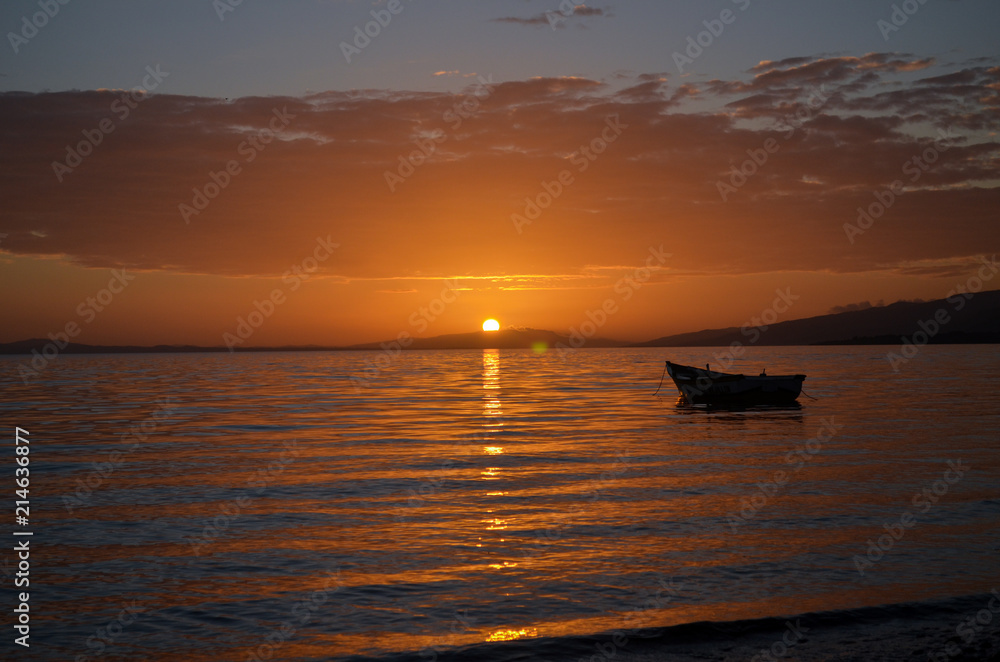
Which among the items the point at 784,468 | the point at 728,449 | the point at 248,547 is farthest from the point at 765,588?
the point at 728,449

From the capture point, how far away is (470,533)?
58.5ft

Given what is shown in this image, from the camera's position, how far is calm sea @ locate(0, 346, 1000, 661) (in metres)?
12.2

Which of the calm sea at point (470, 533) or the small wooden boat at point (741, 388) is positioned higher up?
the small wooden boat at point (741, 388)

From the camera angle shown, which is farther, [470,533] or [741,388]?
[741,388]

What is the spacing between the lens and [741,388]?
55.9m

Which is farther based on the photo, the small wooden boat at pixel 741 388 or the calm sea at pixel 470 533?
the small wooden boat at pixel 741 388

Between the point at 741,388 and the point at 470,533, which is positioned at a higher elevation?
the point at 741,388

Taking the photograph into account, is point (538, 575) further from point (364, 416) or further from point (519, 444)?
point (364, 416)

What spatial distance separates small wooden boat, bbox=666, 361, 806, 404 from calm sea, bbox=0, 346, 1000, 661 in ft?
51.8

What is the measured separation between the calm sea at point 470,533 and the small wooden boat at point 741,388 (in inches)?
621

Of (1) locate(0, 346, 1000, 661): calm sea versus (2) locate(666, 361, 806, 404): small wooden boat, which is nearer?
(1) locate(0, 346, 1000, 661): calm sea

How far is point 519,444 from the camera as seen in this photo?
113 ft

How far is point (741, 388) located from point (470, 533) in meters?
42.6

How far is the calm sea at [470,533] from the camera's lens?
40.0 ft
